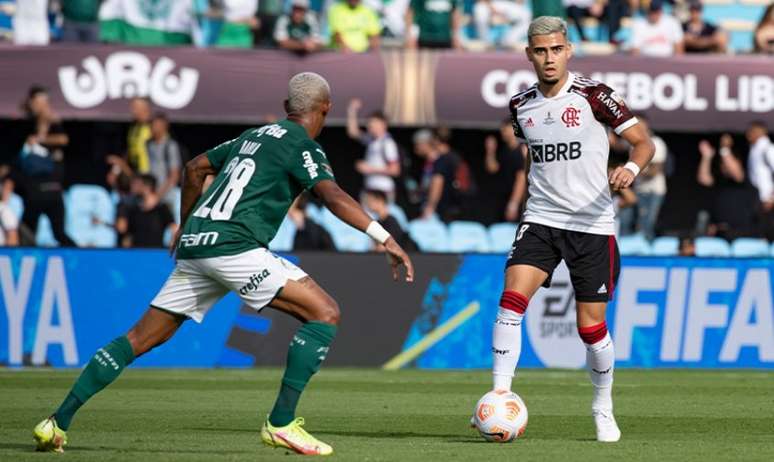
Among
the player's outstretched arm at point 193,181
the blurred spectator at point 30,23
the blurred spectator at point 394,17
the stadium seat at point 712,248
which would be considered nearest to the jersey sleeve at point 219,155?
the player's outstretched arm at point 193,181

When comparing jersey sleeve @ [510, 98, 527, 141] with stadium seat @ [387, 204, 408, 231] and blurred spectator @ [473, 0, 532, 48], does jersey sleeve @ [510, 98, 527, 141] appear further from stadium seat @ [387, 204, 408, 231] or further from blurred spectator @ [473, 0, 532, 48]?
blurred spectator @ [473, 0, 532, 48]

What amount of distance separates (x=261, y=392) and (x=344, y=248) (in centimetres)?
614

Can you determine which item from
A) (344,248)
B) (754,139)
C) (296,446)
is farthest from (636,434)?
(754,139)

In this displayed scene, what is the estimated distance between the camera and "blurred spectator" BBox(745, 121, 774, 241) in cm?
1978

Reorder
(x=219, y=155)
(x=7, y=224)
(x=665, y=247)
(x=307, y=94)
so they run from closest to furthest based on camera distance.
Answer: (x=307, y=94), (x=219, y=155), (x=7, y=224), (x=665, y=247)

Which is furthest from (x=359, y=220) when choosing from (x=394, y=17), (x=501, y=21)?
(x=501, y=21)

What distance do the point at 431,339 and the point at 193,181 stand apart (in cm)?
811

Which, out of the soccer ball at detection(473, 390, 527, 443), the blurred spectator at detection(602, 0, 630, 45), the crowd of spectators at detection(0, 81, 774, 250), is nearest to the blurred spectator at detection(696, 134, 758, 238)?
the crowd of spectators at detection(0, 81, 774, 250)

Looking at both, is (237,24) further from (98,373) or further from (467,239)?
(98,373)

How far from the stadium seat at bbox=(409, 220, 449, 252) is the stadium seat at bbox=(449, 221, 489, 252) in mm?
87

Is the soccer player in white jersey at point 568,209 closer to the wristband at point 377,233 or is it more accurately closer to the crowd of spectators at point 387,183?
the wristband at point 377,233

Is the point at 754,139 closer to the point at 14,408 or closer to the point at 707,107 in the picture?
the point at 707,107

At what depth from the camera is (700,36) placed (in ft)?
69.6

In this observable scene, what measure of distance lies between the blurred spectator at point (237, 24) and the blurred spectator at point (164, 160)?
2.18m
